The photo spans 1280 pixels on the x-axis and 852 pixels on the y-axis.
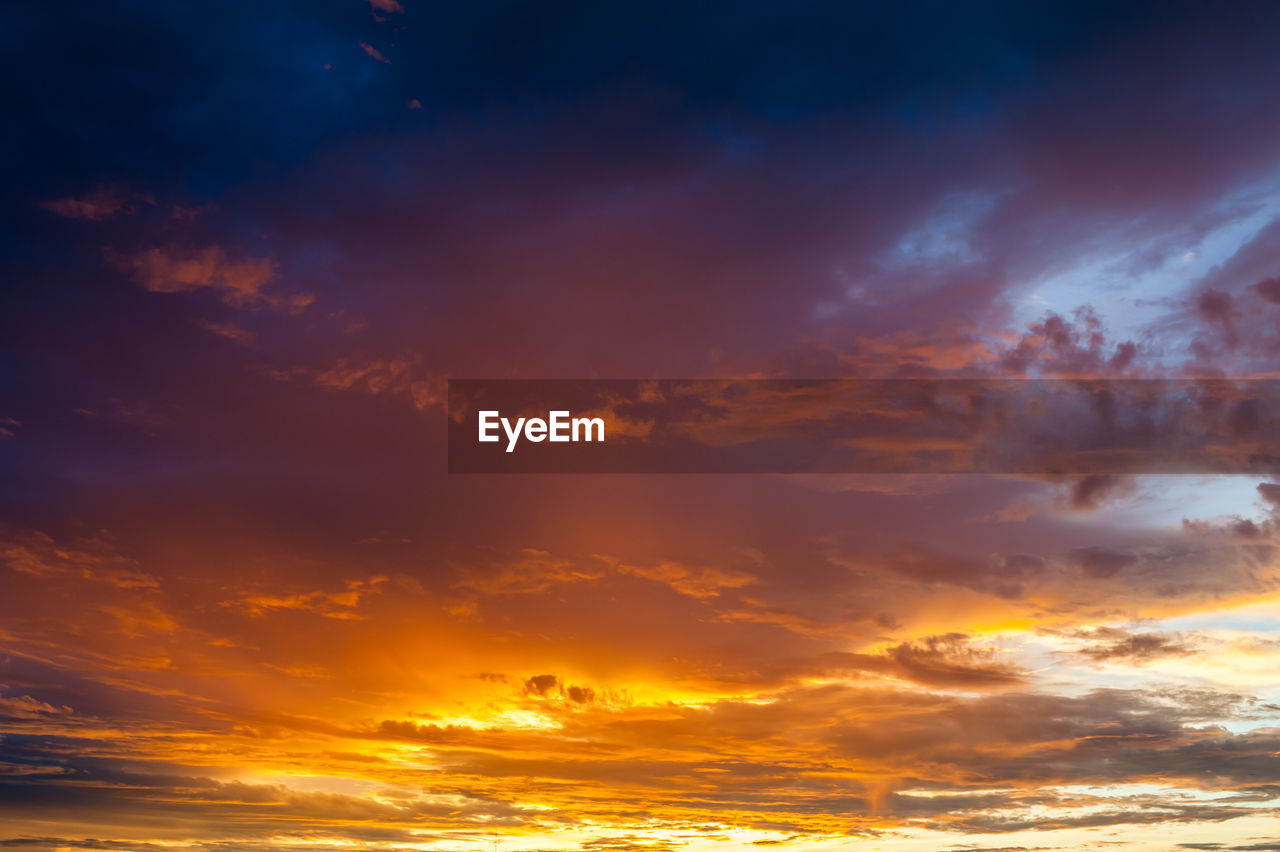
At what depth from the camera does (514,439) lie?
66250 millimetres

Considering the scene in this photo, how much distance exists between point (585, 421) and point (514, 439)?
6312 mm

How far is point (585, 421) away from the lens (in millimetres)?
66250
